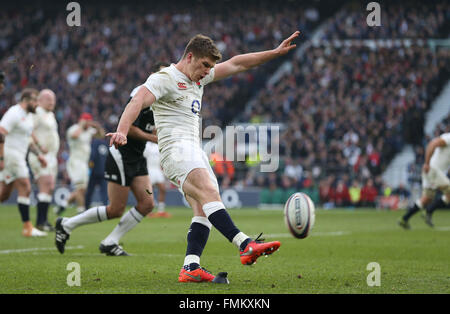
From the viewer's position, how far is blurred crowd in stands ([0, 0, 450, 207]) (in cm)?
2750

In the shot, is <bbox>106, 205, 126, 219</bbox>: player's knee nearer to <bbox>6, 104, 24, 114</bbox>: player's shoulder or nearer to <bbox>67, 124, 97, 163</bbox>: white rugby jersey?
<bbox>6, 104, 24, 114</bbox>: player's shoulder

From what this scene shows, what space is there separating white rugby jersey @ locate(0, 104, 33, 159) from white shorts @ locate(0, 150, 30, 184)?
0.37ft

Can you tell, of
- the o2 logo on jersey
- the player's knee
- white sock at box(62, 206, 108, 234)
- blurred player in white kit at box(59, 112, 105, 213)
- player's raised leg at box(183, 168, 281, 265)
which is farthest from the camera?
blurred player in white kit at box(59, 112, 105, 213)

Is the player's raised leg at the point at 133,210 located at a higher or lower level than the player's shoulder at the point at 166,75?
lower

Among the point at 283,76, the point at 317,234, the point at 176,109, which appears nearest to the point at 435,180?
the point at 317,234

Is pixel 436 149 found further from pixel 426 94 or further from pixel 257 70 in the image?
pixel 257 70

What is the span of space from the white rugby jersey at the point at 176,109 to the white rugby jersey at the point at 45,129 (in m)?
7.87

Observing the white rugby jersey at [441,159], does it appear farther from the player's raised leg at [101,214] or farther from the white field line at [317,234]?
the player's raised leg at [101,214]

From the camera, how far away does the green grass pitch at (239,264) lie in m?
5.55

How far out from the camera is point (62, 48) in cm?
3619

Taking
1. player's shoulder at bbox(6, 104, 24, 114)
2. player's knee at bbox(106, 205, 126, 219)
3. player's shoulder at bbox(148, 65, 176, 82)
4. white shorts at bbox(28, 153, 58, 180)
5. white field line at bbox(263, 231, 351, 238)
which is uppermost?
player's shoulder at bbox(148, 65, 176, 82)

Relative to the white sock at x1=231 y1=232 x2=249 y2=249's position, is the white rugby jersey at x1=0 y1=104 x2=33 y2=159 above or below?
above

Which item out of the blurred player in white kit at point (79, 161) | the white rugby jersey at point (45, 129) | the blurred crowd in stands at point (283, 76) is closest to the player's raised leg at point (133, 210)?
the white rugby jersey at point (45, 129)

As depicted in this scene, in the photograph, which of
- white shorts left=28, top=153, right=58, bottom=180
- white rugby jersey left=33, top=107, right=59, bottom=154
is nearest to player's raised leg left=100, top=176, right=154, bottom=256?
white shorts left=28, top=153, right=58, bottom=180
